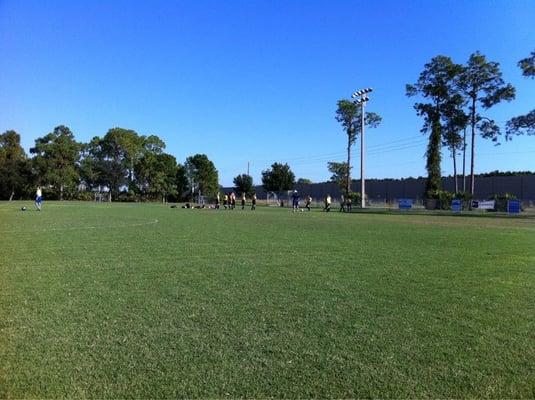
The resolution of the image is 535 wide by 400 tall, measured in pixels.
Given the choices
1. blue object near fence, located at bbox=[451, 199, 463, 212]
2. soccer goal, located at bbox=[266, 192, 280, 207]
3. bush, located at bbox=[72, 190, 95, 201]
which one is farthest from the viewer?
bush, located at bbox=[72, 190, 95, 201]

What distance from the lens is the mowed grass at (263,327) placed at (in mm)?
3992

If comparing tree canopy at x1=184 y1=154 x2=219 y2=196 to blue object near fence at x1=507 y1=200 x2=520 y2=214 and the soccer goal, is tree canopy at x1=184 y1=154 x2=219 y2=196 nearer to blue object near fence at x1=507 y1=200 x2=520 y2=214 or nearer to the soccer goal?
the soccer goal

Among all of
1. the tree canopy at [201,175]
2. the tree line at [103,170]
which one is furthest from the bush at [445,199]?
the tree canopy at [201,175]

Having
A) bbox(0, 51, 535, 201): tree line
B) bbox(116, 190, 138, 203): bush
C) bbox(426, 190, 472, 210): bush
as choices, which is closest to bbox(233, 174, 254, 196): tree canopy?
bbox(0, 51, 535, 201): tree line

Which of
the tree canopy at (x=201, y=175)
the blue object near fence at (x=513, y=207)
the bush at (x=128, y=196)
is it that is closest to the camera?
the blue object near fence at (x=513, y=207)

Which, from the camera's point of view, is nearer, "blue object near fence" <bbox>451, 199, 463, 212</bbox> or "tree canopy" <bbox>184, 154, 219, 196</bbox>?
"blue object near fence" <bbox>451, 199, 463, 212</bbox>

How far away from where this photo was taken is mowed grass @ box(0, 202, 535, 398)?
13.1 feet

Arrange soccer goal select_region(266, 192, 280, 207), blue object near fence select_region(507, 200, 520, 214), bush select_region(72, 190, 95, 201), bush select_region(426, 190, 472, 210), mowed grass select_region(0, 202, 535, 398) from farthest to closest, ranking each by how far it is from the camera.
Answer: bush select_region(72, 190, 95, 201), soccer goal select_region(266, 192, 280, 207), bush select_region(426, 190, 472, 210), blue object near fence select_region(507, 200, 520, 214), mowed grass select_region(0, 202, 535, 398)

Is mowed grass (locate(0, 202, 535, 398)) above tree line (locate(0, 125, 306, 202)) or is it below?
below

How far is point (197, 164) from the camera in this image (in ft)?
303

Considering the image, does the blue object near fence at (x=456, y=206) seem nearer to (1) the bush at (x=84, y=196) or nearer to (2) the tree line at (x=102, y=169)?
(2) the tree line at (x=102, y=169)

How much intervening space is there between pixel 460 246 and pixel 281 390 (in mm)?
10982

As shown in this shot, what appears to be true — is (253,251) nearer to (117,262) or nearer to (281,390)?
(117,262)

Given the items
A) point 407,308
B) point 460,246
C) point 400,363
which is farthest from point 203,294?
point 460,246
